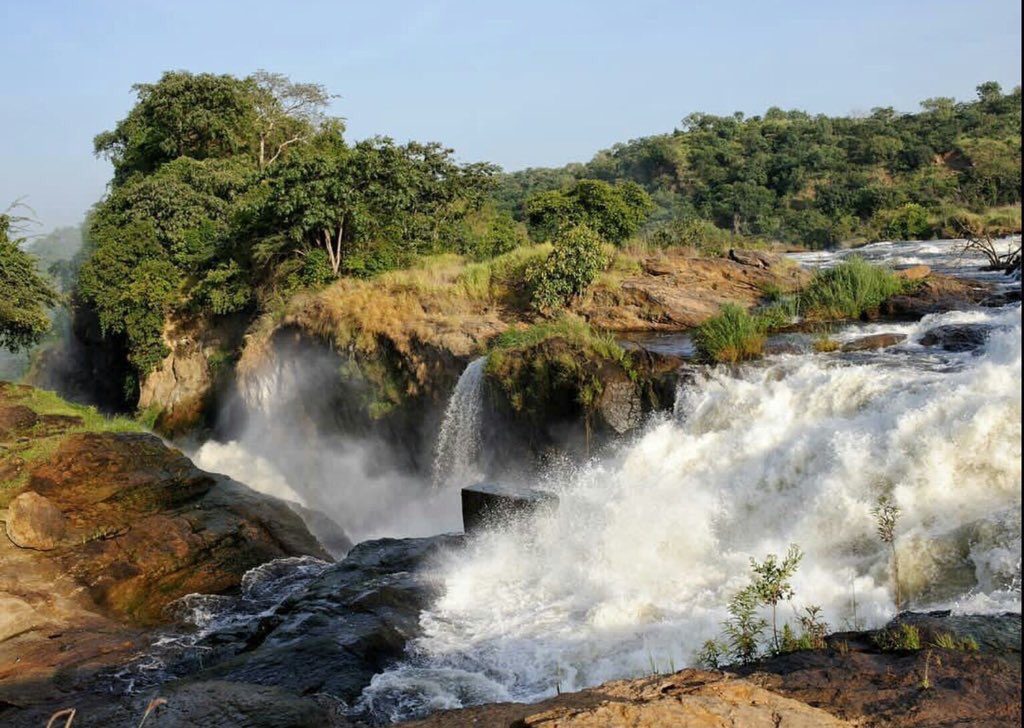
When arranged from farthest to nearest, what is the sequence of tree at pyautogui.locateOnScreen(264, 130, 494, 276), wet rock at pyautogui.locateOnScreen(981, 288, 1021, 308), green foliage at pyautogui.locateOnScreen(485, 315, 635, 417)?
tree at pyautogui.locateOnScreen(264, 130, 494, 276) → wet rock at pyautogui.locateOnScreen(981, 288, 1021, 308) → green foliage at pyautogui.locateOnScreen(485, 315, 635, 417)

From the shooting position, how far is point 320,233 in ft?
64.1

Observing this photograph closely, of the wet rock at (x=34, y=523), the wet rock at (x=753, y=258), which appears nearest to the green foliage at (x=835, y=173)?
the wet rock at (x=753, y=258)

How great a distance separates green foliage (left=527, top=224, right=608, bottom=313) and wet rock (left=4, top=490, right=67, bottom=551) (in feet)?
28.2

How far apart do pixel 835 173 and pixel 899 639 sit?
38816 millimetres

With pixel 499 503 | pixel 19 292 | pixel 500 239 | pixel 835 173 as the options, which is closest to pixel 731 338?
pixel 499 503

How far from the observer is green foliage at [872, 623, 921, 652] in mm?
4676

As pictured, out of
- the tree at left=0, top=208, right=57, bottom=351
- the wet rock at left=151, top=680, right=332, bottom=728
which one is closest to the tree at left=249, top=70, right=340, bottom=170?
the tree at left=0, top=208, right=57, bottom=351

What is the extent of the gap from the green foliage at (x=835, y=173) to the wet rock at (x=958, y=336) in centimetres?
1139

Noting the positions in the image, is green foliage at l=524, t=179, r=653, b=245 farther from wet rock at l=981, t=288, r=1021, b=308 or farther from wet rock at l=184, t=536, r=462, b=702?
wet rock at l=184, t=536, r=462, b=702

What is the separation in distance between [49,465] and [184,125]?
20.0 meters

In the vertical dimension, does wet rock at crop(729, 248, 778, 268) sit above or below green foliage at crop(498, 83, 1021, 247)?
below

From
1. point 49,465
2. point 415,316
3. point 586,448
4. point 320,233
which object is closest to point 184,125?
point 320,233

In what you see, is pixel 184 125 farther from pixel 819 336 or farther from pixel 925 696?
pixel 925 696

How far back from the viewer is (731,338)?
10.7m
